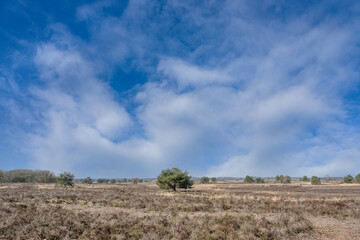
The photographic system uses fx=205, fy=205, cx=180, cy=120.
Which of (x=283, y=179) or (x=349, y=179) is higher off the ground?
(x=349, y=179)

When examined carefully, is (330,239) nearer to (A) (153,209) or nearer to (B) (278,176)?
(A) (153,209)

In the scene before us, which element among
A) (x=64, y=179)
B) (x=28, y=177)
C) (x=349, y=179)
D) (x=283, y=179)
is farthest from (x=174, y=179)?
(x=283, y=179)

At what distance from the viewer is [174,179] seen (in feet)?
154

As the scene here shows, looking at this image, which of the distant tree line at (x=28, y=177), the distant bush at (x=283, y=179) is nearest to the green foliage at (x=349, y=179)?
the distant bush at (x=283, y=179)

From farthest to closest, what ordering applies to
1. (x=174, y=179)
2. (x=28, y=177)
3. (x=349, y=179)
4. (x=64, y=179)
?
(x=349, y=179)
(x=28, y=177)
(x=64, y=179)
(x=174, y=179)

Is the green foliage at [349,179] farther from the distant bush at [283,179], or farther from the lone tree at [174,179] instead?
the lone tree at [174,179]

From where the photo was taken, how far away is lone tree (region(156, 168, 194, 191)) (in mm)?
46938

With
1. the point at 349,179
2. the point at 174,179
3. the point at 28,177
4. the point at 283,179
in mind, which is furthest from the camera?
the point at 283,179

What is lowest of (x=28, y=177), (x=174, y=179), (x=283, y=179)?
(x=283, y=179)

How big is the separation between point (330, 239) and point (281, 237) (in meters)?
2.43

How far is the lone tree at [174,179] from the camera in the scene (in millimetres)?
46938

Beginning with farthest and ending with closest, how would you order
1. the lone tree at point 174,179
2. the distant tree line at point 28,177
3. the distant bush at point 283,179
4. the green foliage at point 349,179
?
the distant bush at point 283,179, the green foliage at point 349,179, the distant tree line at point 28,177, the lone tree at point 174,179

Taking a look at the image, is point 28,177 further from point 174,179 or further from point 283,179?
point 283,179

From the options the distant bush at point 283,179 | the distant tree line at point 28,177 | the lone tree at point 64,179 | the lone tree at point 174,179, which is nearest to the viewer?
the lone tree at point 174,179
